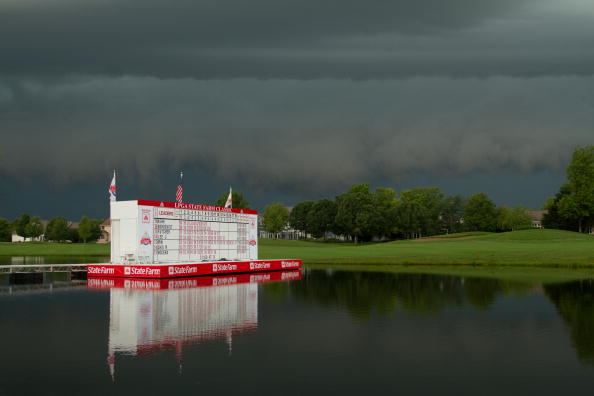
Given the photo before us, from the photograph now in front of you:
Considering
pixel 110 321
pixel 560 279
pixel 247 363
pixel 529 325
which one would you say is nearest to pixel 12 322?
pixel 110 321

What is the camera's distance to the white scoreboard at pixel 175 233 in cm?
5800

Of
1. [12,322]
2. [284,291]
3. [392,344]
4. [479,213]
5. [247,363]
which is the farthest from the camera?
[479,213]

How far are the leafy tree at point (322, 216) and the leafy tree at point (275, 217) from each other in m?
15.0

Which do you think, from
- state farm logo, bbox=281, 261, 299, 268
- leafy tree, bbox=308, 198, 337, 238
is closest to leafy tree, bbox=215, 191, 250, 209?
leafy tree, bbox=308, 198, 337, 238

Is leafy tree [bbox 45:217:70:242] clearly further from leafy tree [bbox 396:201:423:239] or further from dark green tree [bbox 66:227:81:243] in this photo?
leafy tree [bbox 396:201:423:239]

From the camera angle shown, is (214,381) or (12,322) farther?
(12,322)

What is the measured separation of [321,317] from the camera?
32.3m

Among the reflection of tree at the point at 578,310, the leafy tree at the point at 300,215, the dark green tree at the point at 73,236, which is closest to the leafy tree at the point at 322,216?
the leafy tree at the point at 300,215

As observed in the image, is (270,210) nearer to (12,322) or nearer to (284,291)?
(284,291)

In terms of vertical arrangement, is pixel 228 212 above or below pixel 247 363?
above

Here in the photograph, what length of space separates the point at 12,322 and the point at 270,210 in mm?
163296

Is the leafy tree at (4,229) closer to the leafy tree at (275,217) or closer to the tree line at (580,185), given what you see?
the leafy tree at (275,217)

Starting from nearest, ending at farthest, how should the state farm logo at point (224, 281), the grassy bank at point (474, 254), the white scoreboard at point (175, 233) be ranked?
the state farm logo at point (224, 281)
the white scoreboard at point (175, 233)
the grassy bank at point (474, 254)

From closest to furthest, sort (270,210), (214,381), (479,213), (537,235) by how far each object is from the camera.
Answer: (214,381) → (537,235) → (479,213) → (270,210)
